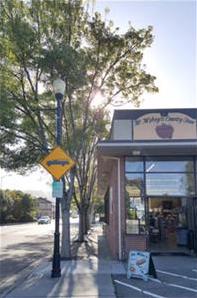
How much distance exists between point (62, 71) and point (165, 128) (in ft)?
14.6

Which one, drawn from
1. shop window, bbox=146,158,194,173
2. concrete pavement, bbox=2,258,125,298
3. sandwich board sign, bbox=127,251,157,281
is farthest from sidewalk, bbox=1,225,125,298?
shop window, bbox=146,158,194,173

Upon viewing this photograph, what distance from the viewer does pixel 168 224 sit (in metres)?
21.2

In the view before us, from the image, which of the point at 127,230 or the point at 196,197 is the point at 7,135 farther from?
the point at 196,197

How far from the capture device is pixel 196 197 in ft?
55.1

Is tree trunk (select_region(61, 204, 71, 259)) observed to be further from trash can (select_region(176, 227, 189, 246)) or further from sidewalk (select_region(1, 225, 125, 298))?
trash can (select_region(176, 227, 189, 246))

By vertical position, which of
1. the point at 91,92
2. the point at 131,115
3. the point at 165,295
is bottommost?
the point at 165,295

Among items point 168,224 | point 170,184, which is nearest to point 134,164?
point 170,184

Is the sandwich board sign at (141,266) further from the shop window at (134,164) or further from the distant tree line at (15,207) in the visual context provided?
the distant tree line at (15,207)

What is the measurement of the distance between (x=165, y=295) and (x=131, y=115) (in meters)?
8.80

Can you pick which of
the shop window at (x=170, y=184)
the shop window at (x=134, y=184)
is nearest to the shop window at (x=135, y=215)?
the shop window at (x=134, y=184)

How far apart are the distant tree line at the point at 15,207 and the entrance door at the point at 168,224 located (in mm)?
49636

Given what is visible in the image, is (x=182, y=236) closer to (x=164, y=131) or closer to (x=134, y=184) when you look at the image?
(x=134, y=184)

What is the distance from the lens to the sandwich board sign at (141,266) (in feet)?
37.5

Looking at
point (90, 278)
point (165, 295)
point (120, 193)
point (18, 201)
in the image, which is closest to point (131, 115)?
point (120, 193)
